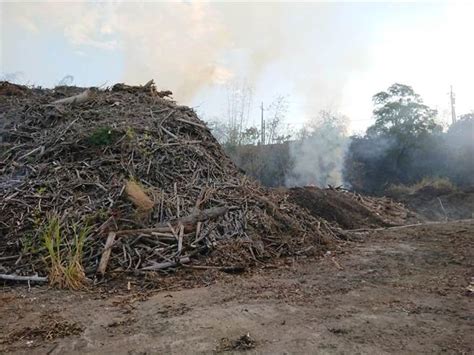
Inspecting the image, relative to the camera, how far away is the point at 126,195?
22.2ft

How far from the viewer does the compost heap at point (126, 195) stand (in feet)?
19.7

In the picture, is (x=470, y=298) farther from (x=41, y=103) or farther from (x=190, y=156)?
(x=41, y=103)

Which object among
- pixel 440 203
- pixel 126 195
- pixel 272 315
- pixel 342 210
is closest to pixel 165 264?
pixel 126 195

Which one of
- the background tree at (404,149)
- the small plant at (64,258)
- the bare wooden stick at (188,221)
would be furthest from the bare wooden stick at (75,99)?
the background tree at (404,149)

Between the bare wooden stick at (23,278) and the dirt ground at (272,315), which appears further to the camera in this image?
the bare wooden stick at (23,278)

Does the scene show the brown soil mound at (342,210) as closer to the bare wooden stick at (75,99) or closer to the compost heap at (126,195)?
the compost heap at (126,195)

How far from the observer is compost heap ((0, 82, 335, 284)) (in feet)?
19.7

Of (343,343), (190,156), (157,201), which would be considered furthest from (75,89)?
(343,343)

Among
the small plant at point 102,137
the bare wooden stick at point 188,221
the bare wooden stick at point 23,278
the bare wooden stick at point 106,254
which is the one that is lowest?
the bare wooden stick at point 23,278

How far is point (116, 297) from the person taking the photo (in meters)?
4.95

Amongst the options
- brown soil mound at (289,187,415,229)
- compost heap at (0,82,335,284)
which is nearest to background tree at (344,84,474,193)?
brown soil mound at (289,187,415,229)

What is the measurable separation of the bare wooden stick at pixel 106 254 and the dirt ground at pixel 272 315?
50cm

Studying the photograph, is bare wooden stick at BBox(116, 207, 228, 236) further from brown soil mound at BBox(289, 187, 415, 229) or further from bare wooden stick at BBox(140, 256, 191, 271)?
brown soil mound at BBox(289, 187, 415, 229)

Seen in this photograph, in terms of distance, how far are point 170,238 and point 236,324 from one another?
264cm
